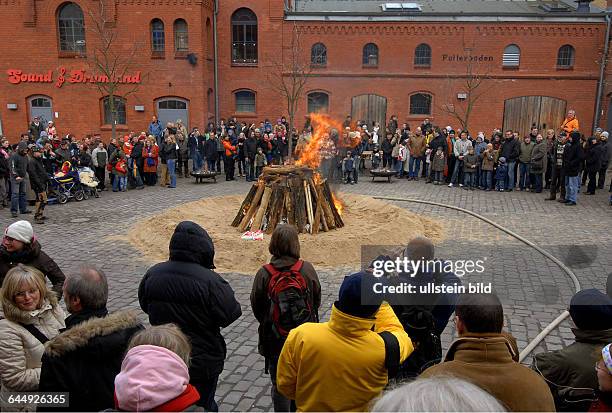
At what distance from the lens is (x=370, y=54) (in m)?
27.9

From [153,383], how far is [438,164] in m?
17.9

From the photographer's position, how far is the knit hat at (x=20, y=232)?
197 inches

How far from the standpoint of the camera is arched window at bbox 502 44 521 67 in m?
26.9

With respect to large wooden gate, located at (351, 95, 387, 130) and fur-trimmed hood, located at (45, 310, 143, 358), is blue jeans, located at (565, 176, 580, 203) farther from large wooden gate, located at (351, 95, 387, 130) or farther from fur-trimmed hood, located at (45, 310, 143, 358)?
fur-trimmed hood, located at (45, 310, 143, 358)

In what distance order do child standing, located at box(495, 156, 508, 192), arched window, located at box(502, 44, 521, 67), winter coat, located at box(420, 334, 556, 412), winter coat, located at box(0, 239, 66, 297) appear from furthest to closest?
arched window, located at box(502, 44, 521, 67), child standing, located at box(495, 156, 508, 192), winter coat, located at box(0, 239, 66, 297), winter coat, located at box(420, 334, 556, 412)

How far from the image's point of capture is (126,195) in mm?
17141

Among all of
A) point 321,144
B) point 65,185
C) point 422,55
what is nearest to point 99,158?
point 65,185

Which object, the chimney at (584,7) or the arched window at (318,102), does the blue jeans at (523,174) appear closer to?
the arched window at (318,102)

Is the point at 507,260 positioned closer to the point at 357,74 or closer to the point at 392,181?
the point at 392,181

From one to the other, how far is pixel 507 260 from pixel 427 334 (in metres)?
6.98

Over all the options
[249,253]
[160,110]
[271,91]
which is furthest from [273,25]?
[249,253]

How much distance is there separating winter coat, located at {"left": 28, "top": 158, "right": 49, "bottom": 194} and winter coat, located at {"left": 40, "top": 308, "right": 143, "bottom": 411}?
11.8m

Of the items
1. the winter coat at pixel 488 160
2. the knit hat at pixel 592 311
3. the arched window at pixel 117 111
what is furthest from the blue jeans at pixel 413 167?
the knit hat at pixel 592 311

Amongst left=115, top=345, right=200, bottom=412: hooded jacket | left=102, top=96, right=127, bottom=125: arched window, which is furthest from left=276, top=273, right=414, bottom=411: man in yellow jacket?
left=102, top=96, right=127, bottom=125: arched window
